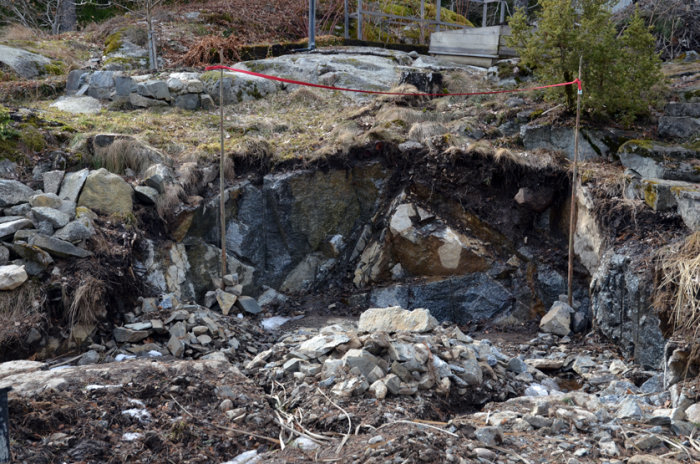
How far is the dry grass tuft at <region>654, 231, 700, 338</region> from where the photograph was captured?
554 centimetres

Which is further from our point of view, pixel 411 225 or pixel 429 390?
pixel 411 225

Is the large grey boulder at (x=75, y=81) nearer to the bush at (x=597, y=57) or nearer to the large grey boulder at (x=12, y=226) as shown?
the large grey boulder at (x=12, y=226)

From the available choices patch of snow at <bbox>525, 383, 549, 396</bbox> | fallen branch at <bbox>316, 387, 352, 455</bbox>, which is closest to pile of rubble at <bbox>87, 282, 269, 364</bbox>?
fallen branch at <bbox>316, 387, 352, 455</bbox>

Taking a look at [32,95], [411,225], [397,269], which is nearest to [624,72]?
[411,225]

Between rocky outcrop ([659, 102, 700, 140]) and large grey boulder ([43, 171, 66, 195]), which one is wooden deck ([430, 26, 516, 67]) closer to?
rocky outcrop ([659, 102, 700, 140])

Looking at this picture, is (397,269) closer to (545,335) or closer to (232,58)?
(545,335)

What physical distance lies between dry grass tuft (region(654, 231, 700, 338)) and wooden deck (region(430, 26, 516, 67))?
7696mm

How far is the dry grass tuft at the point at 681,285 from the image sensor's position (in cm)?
554

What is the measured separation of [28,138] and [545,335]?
769 cm

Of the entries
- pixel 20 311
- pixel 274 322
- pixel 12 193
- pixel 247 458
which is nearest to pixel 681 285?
pixel 247 458

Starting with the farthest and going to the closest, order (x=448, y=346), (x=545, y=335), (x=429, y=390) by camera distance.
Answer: (x=545, y=335) → (x=448, y=346) → (x=429, y=390)

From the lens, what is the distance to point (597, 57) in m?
8.41

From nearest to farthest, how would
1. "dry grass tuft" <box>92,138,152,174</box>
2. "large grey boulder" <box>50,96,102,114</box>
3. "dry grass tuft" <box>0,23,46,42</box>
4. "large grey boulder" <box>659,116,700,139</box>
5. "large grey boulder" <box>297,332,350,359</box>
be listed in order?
1. "large grey boulder" <box>297,332,350,359</box>
2. "dry grass tuft" <box>92,138,152,174</box>
3. "large grey boulder" <box>659,116,700,139</box>
4. "large grey boulder" <box>50,96,102,114</box>
5. "dry grass tuft" <box>0,23,46,42</box>

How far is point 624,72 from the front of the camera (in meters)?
8.53
